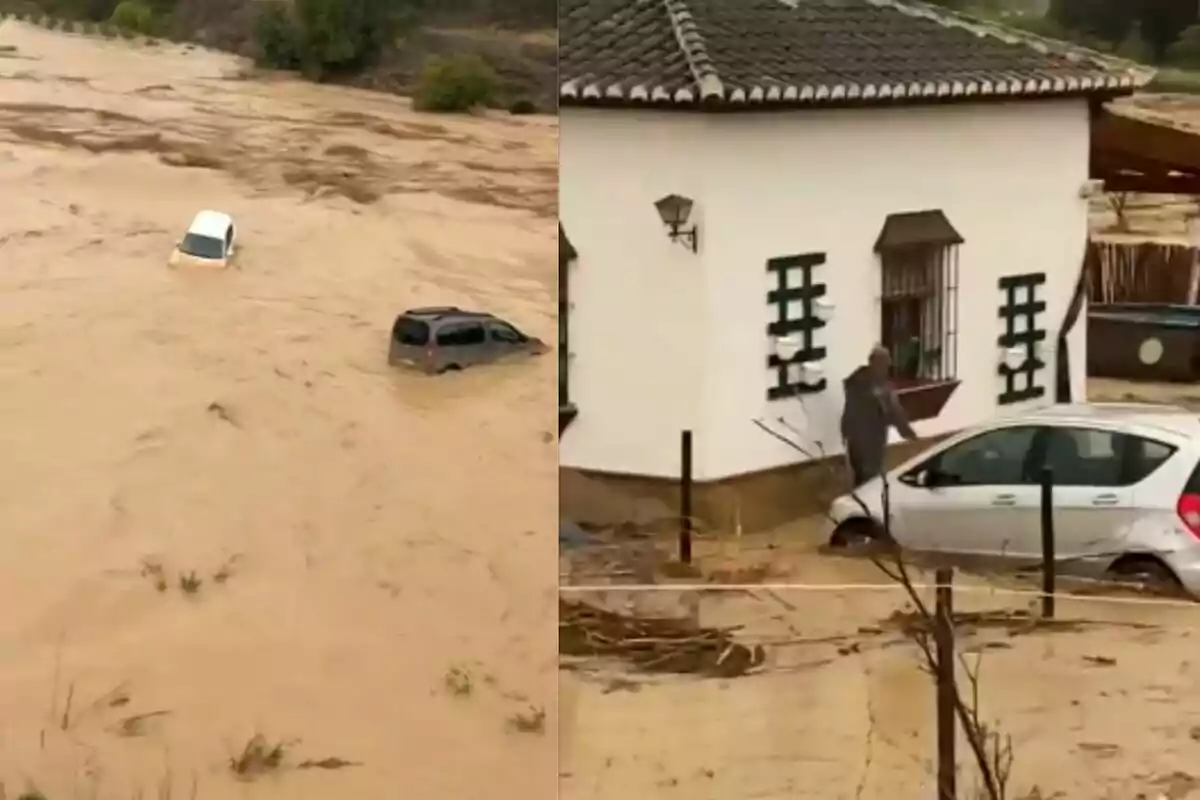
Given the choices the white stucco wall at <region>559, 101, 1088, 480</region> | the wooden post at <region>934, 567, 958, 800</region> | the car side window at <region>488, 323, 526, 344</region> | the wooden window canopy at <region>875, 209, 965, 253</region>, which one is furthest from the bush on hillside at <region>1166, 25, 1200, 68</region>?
the car side window at <region>488, 323, 526, 344</region>

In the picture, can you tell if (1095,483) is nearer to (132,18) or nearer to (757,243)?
(757,243)

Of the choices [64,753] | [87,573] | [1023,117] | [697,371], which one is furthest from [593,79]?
[64,753]

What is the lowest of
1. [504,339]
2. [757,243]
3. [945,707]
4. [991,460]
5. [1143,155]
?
[945,707]

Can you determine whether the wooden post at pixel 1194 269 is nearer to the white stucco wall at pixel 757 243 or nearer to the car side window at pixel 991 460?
the white stucco wall at pixel 757 243

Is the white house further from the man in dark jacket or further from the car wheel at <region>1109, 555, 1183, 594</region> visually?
the car wheel at <region>1109, 555, 1183, 594</region>

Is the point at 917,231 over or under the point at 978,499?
over

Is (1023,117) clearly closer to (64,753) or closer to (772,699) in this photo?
(772,699)

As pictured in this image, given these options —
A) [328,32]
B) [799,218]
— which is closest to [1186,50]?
[799,218]

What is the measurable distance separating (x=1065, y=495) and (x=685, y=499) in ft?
1.34

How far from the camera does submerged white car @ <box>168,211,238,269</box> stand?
1724mm

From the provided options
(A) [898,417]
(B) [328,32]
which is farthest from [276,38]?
(A) [898,417]

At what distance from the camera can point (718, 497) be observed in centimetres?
180

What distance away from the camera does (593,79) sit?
5.76 feet

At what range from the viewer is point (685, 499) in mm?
1803
